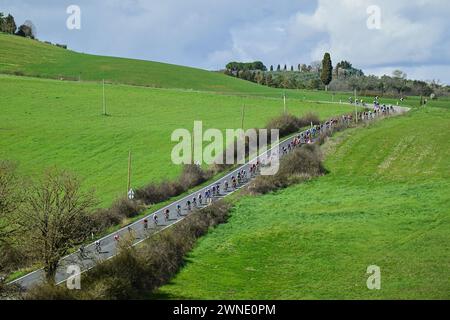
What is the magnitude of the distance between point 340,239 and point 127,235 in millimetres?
15304

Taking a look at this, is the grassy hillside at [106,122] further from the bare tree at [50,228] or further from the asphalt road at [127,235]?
the bare tree at [50,228]

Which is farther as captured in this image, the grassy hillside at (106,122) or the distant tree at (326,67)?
the distant tree at (326,67)

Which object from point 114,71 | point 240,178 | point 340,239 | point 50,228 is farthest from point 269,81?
point 50,228

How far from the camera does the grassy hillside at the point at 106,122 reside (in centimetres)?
6924

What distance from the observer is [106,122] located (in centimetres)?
9125

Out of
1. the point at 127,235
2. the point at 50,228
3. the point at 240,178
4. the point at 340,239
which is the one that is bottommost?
the point at 340,239

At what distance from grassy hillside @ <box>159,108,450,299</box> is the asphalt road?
408cm

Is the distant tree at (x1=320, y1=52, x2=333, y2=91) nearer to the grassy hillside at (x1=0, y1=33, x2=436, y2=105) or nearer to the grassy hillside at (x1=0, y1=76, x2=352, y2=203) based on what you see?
the grassy hillside at (x1=0, y1=33, x2=436, y2=105)

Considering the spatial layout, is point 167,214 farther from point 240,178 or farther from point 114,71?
point 114,71

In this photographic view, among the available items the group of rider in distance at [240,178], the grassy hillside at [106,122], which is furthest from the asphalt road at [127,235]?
the grassy hillside at [106,122]

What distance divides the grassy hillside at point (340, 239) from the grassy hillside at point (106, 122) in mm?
16673

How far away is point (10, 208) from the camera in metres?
35.2

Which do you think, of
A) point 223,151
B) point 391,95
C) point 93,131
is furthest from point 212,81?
point 223,151

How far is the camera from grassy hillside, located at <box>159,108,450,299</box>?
3497cm
